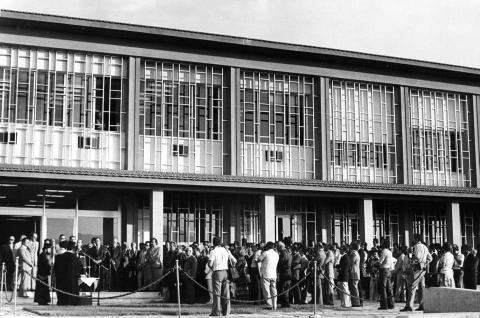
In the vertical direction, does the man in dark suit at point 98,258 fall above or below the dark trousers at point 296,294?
above

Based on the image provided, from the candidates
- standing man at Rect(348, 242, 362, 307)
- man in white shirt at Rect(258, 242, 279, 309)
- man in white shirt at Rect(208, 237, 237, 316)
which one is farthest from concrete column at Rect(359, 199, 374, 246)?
man in white shirt at Rect(208, 237, 237, 316)

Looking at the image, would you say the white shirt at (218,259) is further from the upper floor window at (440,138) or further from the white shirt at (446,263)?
the upper floor window at (440,138)

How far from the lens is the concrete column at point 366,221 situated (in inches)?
1134

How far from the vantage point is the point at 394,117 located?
3111 cm

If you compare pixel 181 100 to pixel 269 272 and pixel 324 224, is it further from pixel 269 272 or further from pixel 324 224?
pixel 269 272

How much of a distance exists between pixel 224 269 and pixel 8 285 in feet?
32.1

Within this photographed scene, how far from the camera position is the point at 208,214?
28219mm

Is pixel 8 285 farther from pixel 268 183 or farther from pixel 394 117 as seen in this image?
pixel 394 117

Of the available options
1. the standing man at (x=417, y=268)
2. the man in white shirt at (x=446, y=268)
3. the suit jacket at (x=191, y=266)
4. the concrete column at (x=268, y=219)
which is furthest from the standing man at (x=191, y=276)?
the man in white shirt at (x=446, y=268)

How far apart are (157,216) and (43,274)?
5891 mm

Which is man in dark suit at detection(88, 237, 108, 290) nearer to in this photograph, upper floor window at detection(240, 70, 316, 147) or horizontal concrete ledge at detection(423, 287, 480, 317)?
upper floor window at detection(240, 70, 316, 147)

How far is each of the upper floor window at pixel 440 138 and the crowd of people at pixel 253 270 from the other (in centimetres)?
825

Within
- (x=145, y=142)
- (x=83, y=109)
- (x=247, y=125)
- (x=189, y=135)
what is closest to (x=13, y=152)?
(x=83, y=109)

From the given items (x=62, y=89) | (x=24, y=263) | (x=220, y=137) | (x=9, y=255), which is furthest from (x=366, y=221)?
(x=9, y=255)
